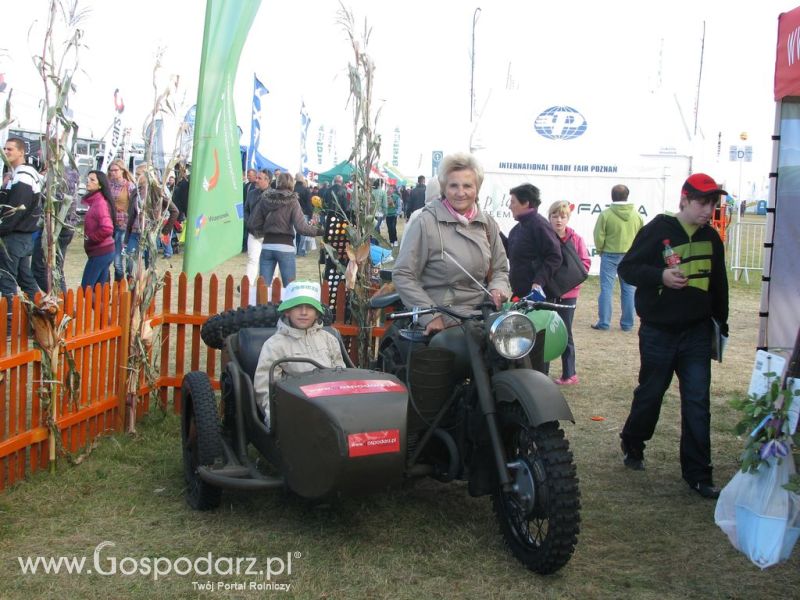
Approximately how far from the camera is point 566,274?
7.09 metres

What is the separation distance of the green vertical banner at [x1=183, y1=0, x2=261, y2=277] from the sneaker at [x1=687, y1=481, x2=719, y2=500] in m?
3.23

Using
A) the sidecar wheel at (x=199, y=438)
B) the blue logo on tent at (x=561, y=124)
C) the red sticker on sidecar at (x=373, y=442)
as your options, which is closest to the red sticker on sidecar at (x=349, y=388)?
the red sticker on sidecar at (x=373, y=442)

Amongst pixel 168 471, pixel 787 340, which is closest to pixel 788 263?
pixel 787 340

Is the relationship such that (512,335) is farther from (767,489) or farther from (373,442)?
(767,489)

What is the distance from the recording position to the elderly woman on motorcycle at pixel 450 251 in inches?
171

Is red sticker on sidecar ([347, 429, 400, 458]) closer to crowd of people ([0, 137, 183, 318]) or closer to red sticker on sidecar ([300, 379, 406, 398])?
red sticker on sidecar ([300, 379, 406, 398])

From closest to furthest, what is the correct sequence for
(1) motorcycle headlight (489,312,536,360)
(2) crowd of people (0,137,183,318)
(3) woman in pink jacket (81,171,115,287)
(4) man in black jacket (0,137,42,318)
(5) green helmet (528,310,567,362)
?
(1) motorcycle headlight (489,312,536,360) → (5) green helmet (528,310,567,362) → (4) man in black jacket (0,137,42,318) → (2) crowd of people (0,137,183,318) → (3) woman in pink jacket (81,171,115,287)

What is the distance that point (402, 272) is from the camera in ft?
14.3

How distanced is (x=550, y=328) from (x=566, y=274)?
291 cm

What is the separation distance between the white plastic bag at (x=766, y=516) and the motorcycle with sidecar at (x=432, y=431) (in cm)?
71

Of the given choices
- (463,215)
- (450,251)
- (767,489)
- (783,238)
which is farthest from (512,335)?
(783,238)

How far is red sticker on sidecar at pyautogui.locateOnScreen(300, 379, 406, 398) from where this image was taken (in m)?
3.68

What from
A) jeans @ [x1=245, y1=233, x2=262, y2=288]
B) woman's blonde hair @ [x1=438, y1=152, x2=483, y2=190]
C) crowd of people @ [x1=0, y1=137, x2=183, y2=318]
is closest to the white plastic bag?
woman's blonde hair @ [x1=438, y1=152, x2=483, y2=190]

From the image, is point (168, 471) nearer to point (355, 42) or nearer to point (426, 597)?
point (426, 597)
